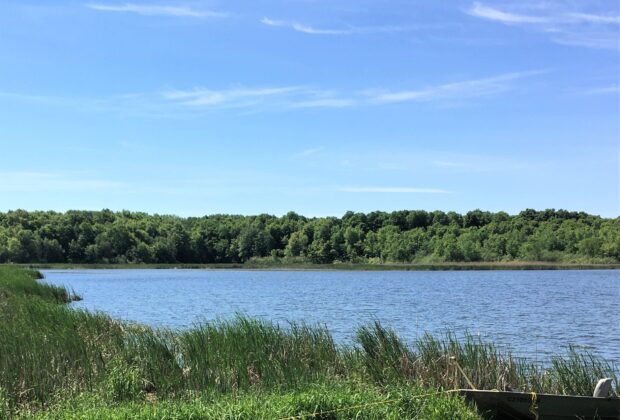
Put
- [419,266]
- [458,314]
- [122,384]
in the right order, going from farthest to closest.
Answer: [419,266]
[458,314]
[122,384]

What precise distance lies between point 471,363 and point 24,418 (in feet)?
23.1

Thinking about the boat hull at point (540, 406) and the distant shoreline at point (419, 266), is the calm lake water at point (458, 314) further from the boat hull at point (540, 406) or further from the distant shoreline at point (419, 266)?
the distant shoreline at point (419, 266)

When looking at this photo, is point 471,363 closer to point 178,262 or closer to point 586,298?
point 586,298

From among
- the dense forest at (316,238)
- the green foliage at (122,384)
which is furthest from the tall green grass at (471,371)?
the dense forest at (316,238)

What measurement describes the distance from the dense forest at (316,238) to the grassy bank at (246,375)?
98056mm

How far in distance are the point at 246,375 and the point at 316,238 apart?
443ft

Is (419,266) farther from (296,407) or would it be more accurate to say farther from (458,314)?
(296,407)

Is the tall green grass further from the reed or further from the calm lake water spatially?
the calm lake water

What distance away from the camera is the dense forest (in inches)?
4437

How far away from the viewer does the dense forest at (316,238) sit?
113 metres

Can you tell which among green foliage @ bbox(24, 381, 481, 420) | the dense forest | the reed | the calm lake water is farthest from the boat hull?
the dense forest

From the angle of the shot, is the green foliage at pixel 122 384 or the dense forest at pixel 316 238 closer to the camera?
the green foliage at pixel 122 384

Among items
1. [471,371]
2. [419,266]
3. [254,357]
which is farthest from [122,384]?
[419,266]

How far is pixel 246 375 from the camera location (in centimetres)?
1067
